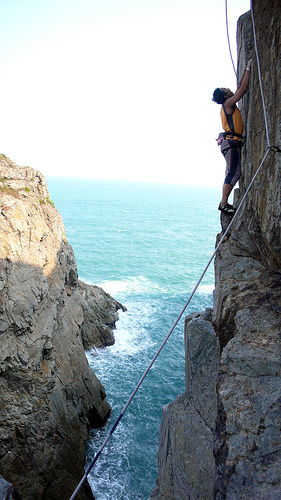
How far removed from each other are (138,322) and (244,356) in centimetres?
3216

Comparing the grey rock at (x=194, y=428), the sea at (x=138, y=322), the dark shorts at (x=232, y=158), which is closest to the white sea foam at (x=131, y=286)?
the sea at (x=138, y=322)

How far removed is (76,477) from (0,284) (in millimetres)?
10239

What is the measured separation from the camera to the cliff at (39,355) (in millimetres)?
14781

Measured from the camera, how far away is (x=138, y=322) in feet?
124

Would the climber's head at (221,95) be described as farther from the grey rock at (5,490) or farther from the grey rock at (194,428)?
the grey rock at (5,490)

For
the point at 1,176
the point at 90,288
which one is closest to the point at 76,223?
the point at 90,288

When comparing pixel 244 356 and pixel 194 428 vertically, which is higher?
pixel 244 356

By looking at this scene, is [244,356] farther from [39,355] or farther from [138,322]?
[138,322]

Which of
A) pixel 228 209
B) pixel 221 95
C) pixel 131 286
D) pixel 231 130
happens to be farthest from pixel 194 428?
pixel 131 286

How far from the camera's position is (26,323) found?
1648cm

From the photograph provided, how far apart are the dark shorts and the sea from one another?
16.6 meters

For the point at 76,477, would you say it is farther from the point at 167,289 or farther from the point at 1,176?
the point at 167,289

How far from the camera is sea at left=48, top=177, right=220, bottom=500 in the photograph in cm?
1935

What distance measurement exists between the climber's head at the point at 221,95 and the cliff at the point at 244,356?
22.2 inches
